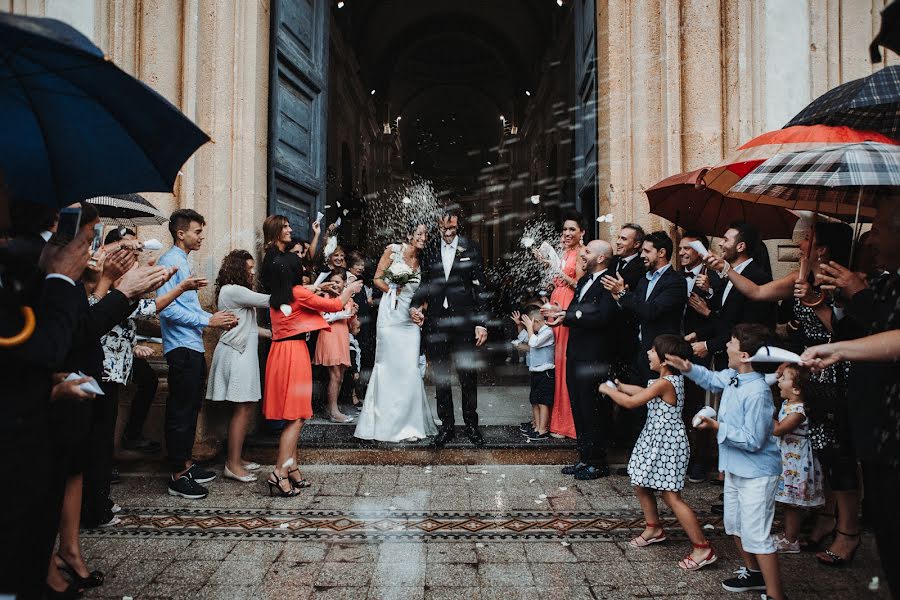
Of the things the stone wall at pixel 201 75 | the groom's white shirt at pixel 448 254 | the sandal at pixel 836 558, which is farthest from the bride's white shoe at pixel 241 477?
the sandal at pixel 836 558

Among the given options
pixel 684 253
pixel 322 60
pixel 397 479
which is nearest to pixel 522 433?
pixel 397 479

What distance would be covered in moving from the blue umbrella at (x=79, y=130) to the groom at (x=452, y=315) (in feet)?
11.7

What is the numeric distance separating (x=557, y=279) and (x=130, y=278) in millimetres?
4293

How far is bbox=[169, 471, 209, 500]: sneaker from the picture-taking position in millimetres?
4914

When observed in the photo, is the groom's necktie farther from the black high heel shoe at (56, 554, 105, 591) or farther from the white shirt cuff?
the white shirt cuff

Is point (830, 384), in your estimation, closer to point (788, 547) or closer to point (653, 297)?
point (788, 547)

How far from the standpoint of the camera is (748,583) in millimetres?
3393

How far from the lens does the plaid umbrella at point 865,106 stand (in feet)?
10.6

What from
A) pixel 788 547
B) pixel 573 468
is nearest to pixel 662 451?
pixel 788 547

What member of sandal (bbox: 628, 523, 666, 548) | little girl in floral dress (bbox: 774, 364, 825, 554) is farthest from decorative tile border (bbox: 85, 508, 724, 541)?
little girl in floral dress (bbox: 774, 364, 825, 554)

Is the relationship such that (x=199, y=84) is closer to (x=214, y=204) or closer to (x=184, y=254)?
(x=214, y=204)

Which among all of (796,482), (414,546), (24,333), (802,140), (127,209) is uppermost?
(802,140)

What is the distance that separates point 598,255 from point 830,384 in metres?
2.04

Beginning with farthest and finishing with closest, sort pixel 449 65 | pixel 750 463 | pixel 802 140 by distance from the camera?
pixel 449 65
pixel 802 140
pixel 750 463
